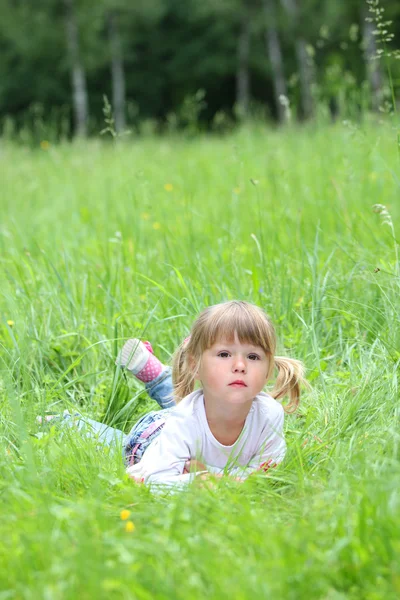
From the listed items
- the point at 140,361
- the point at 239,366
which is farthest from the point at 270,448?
the point at 140,361

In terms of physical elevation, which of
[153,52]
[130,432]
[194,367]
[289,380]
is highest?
[153,52]

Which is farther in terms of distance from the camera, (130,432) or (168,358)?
(168,358)

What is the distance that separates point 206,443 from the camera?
7.50ft

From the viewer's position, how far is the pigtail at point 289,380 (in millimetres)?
2471

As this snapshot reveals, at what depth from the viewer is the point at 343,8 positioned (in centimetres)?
1966

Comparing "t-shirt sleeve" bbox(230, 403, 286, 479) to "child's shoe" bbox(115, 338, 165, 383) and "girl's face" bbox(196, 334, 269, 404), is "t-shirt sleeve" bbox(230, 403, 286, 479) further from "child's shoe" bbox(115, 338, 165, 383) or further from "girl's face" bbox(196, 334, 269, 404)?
"child's shoe" bbox(115, 338, 165, 383)

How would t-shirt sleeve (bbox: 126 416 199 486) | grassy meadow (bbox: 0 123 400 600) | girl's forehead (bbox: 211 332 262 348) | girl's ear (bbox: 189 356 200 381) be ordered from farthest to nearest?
girl's ear (bbox: 189 356 200 381) → girl's forehead (bbox: 211 332 262 348) → t-shirt sleeve (bbox: 126 416 199 486) → grassy meadow (bbox: 0 123 400 600)

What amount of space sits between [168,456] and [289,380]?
1.57 feet

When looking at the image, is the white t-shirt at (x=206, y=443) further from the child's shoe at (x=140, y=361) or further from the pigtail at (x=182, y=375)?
the child's shoe at (x=140, y=361)

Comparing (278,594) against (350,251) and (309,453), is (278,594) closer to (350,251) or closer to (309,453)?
(309,453)

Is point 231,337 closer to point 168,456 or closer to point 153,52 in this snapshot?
point 168,456

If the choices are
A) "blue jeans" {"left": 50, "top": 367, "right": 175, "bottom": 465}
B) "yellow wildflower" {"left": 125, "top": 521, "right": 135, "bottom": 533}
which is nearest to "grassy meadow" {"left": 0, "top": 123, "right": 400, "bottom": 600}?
"yellow wildflower" {"left": 125, "top": 521, "right": 135, "bottom": 533}

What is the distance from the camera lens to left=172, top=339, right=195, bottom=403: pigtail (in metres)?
2.45

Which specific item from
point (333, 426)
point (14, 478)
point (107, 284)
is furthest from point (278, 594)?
point (107, 284)
